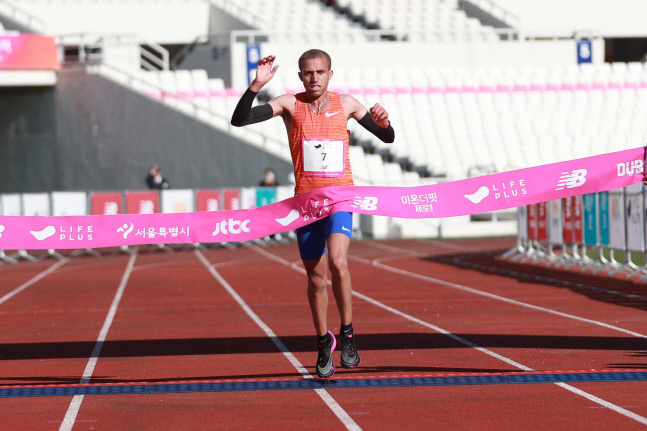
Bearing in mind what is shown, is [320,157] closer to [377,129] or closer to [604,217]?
[377,129]

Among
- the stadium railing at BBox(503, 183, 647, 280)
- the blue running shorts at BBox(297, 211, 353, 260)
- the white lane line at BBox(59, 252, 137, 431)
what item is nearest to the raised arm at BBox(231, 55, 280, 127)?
the blue running shorts at BBox(297, 211, 353, 260)

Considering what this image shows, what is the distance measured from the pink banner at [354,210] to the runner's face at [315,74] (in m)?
0.67

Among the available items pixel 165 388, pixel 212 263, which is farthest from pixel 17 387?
pixel 212 263

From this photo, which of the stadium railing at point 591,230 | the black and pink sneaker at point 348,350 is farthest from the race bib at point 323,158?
the stadium railing at point 591,230

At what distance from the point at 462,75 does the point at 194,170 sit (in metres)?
9.17

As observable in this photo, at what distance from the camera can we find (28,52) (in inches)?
1076

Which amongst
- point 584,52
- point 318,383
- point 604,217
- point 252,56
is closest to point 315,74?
point 318,383

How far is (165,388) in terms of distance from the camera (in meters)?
6.28

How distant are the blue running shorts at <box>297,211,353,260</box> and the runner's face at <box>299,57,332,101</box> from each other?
0.79 metres

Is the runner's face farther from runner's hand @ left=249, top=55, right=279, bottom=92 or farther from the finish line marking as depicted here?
the finish line marking

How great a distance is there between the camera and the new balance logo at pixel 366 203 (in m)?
6.61

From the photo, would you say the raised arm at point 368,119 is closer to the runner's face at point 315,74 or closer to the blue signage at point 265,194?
the runner's face at point 315,74

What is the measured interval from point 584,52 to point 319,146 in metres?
30.1

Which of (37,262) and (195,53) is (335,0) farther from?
(37,262)
